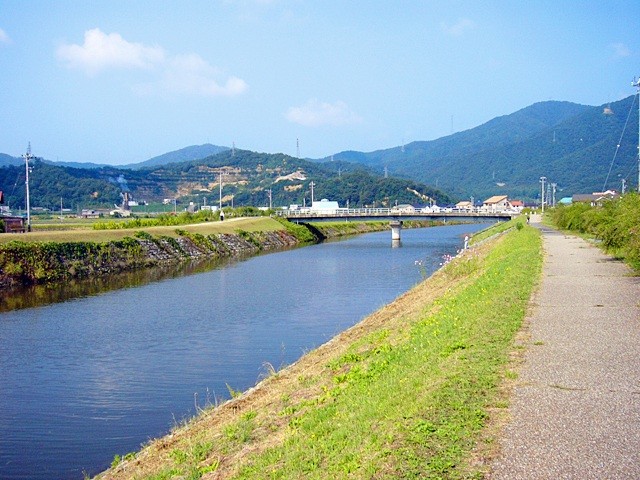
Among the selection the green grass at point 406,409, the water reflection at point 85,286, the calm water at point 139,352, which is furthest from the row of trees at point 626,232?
the water reflection at point 85,286

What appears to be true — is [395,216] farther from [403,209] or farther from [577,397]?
[577,397]

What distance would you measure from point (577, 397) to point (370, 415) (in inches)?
86.3

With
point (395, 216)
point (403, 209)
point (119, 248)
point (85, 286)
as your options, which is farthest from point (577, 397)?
point (403, 209)

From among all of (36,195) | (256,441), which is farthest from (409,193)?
(256,441)

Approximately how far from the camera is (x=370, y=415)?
8.05m

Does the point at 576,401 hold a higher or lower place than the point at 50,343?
higher

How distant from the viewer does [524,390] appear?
8.29m

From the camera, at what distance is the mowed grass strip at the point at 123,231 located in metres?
41.3

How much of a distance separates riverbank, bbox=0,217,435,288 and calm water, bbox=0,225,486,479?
683 cm

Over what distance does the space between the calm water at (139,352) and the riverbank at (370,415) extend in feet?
5.09

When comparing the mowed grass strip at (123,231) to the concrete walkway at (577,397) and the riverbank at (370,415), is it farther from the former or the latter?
the concrete walkway at (577,397)

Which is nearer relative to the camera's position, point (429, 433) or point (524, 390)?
point (429, 433)

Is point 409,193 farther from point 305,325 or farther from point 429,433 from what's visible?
point 429,433

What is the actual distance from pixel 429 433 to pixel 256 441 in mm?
2651
